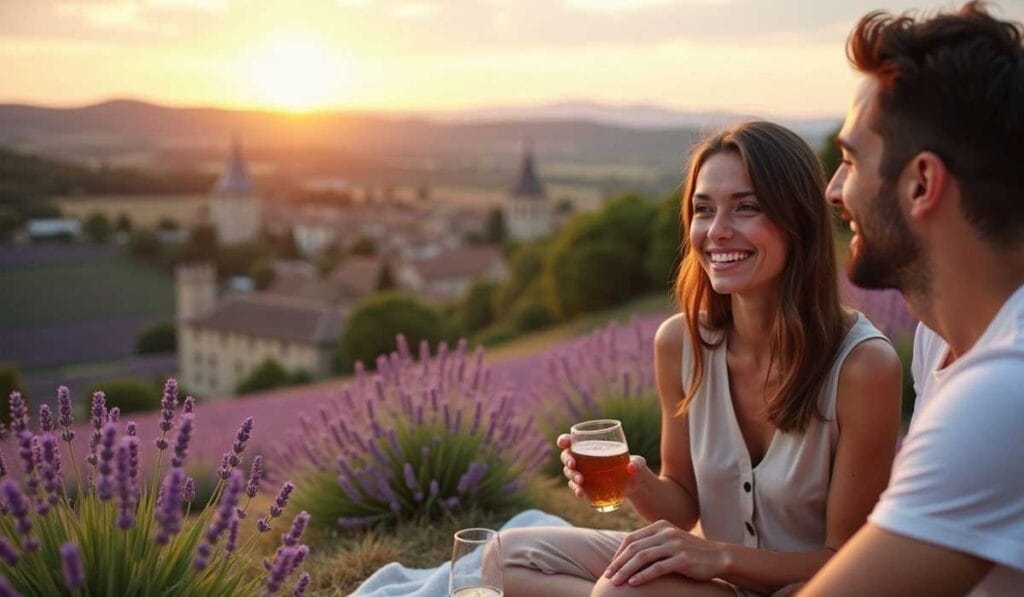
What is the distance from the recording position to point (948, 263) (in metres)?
1.90

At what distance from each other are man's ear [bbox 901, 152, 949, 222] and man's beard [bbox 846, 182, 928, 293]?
4 centimetres

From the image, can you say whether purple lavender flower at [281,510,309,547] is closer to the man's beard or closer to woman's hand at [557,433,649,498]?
woman's hand at [557,433,649,498]

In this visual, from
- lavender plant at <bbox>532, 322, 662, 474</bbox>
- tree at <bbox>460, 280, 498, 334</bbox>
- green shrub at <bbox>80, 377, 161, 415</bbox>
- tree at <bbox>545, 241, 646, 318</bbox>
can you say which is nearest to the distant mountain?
tree at <bbox>460, 280, 498, 334</bbox>

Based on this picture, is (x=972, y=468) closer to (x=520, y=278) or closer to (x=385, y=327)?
(x=385, y=327)

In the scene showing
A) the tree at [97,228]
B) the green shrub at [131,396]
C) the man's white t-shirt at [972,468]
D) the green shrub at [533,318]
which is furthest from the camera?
the tree at [97,228]

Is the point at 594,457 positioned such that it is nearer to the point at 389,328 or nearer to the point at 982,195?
the point at 982,195

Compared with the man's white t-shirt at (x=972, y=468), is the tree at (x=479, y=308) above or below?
below

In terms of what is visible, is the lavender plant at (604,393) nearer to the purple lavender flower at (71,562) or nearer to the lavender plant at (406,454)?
the lavender plant at (406,454)

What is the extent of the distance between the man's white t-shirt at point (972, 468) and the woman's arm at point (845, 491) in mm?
1261

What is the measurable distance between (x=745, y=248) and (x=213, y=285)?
10875 centimetres

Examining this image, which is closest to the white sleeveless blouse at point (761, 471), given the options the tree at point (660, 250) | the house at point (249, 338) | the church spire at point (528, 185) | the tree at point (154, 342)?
the tree at point (660, 250)

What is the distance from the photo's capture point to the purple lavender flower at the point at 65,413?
252cm

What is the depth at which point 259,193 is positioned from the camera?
484ft

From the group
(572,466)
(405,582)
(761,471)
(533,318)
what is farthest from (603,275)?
(572,466)
